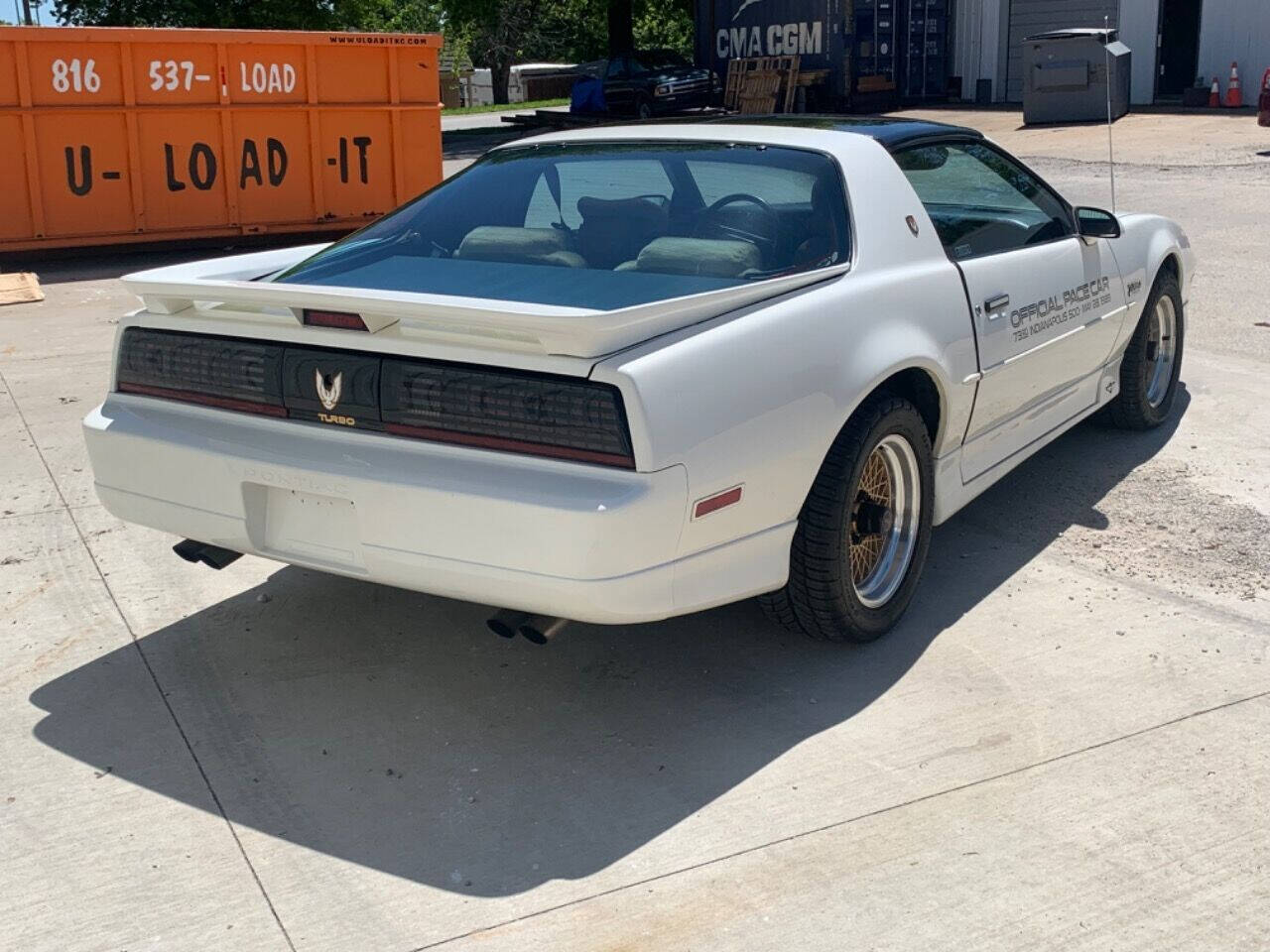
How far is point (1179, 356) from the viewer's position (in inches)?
260

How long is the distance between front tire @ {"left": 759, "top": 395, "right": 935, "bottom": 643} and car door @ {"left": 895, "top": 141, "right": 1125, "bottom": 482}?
41 cm

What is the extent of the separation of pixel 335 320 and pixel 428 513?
60 centimetres

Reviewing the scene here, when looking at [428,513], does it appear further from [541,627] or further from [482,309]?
[482,309]

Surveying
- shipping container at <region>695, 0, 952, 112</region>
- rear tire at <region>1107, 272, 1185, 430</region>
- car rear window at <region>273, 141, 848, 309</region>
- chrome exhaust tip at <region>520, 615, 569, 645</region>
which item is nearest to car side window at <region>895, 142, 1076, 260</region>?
car rear window at <region>273, 141, 848, 309</region>

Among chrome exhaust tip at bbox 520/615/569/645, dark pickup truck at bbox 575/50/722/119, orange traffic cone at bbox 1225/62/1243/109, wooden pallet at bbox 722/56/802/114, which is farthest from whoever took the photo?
dark pickup truck at bbox 575/50/722/119

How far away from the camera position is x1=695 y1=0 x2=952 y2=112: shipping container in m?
28.1

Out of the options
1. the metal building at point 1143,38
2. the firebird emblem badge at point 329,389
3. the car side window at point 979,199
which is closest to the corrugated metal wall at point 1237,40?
the metal building at point 1143,38

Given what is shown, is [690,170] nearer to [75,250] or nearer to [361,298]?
[361,298]

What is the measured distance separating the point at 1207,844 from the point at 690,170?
246cm

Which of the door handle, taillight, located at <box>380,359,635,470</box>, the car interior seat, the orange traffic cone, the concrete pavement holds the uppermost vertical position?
the orange traffic cone

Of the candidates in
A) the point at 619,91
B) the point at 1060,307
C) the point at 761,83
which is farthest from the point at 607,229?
the point at 619,91

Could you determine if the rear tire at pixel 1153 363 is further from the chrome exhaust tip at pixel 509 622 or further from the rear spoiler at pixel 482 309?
the chrome exhaust tip at pixel 509 622

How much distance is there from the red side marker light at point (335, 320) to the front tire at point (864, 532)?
130 centimetres

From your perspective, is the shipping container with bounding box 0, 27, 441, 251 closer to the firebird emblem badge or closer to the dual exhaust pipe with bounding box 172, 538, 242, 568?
the dual exhaust pipe with bounding box 172, 538, 242, 568
